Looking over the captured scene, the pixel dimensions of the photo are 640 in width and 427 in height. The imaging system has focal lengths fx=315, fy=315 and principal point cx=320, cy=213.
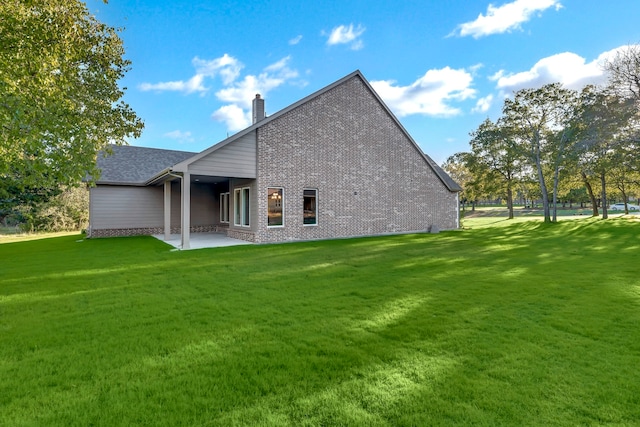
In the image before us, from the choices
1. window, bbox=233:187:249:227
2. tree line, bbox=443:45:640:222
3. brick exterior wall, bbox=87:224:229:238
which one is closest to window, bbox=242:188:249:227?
window, bbox=233:187:249:227

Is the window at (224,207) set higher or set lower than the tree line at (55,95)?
lower

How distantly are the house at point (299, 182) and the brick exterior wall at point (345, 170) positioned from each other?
1.8 inches

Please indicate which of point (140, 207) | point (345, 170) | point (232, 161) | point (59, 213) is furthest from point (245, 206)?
point (59, 213)

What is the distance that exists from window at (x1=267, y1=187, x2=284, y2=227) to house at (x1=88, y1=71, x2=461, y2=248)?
1.7 inches

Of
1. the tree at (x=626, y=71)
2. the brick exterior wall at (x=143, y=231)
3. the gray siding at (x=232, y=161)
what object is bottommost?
the brick exterior wall at (x=143, y=231)

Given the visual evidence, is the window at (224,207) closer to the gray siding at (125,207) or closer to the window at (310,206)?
the gray siding at (125,207)

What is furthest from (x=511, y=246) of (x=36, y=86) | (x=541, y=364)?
(x=36, y=86)

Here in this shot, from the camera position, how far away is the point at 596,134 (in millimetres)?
19812

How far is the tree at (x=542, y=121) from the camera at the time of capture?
24.8 m

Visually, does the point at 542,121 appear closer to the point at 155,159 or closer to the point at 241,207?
the point at 241,207

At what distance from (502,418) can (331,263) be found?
6.26 meters

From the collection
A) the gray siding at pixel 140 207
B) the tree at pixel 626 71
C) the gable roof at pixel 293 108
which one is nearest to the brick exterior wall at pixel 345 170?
the gable roof at pixel 293 108

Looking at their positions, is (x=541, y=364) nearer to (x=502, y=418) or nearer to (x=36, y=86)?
(x=502, y=418)

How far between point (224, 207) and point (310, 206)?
6330 millimetres
